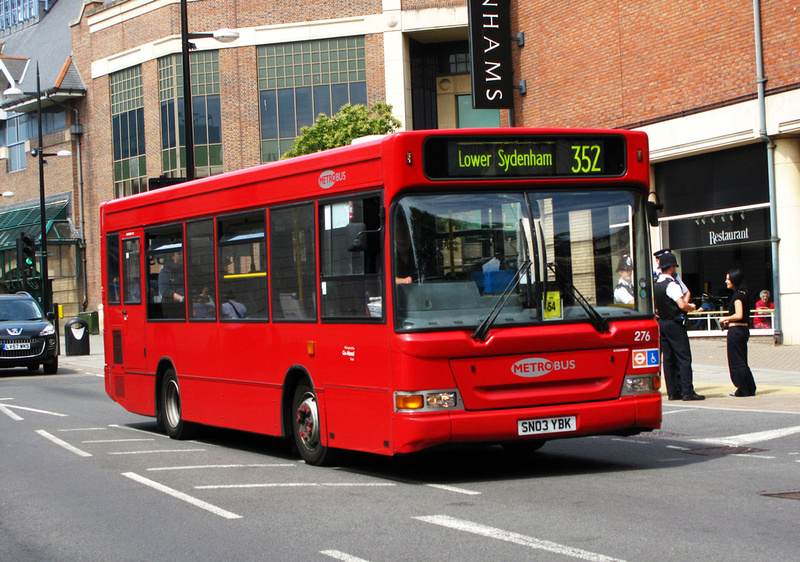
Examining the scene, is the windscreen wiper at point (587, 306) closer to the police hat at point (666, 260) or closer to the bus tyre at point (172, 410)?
the bus tyre at point (172, 410)

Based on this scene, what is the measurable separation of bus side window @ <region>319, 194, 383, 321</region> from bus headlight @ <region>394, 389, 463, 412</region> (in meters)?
0.70

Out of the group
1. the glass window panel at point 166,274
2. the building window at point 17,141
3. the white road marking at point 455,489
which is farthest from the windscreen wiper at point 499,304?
the building window at point 17,141

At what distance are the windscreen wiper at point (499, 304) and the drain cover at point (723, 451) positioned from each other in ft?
9.31

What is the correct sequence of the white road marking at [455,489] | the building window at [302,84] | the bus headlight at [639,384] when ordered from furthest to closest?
the building window at [302,84] < the bus headlight at [639,384] < the white road marking at [455,489]

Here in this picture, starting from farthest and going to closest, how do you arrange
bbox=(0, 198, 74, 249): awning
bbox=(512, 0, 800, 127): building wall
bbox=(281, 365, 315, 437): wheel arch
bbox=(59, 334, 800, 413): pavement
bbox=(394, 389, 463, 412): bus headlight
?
1. bbox=(0, 198, 74, 249): awning
2. bbox=(512, 0, 800, 127): building wall
3. bbox=(59, 334, 800, 413): pavement
4. bbox=(281, 365, 315, 437): wheel arch
5. bbox=(394, 389, 463, 412): bus headlight

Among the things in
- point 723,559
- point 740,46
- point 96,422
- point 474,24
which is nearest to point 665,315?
point 96,422

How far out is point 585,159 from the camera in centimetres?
912

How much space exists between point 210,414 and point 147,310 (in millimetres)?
2154

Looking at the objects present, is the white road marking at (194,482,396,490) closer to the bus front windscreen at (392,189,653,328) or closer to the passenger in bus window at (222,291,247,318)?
the bus front windscreen at (392,189,653,328)

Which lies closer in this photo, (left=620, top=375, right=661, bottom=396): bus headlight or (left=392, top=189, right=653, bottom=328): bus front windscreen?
(left=392, top=189, right=653, bottom=328): bus front windscreen

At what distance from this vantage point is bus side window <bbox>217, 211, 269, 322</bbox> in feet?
34.8

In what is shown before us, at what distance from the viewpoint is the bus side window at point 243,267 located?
1062cm

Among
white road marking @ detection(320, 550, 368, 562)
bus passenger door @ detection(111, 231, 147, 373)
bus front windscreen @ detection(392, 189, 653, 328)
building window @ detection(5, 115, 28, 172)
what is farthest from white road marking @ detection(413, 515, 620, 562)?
building window @ detection(5, 115, 28, 172)

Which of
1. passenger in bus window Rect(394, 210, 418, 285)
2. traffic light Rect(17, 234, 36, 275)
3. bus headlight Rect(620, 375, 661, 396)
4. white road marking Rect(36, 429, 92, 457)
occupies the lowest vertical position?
white road marking Rect(36, 429, 92, 457)
